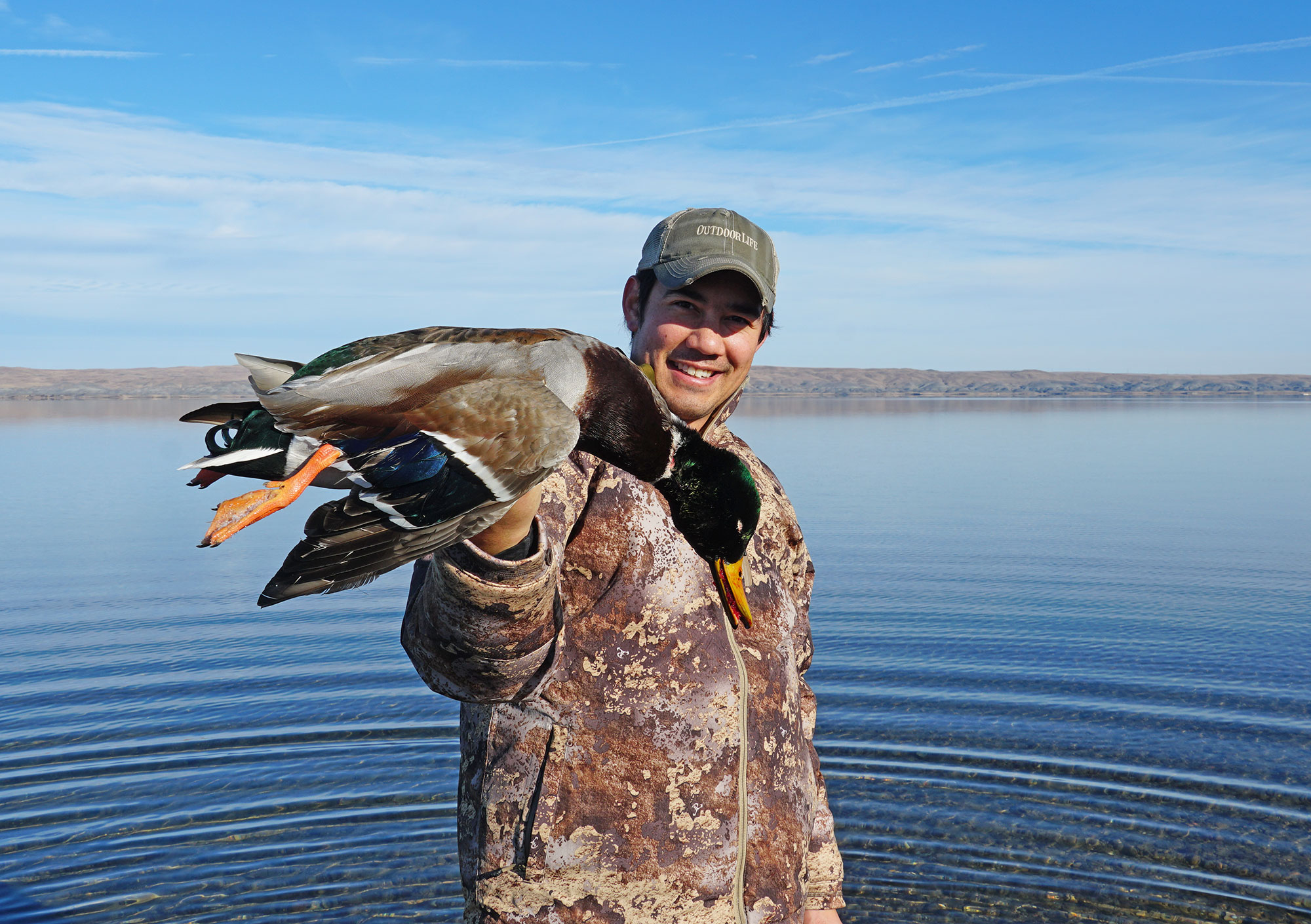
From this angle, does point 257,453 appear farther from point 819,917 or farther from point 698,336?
point 819,917

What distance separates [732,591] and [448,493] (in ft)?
2.87

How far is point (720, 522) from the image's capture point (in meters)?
2.62

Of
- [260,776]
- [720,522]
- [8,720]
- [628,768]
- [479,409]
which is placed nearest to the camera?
[479,409]

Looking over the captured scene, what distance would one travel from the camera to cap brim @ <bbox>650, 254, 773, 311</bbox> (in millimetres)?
2918

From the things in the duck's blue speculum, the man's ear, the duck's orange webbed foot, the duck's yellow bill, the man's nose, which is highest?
the man's ear

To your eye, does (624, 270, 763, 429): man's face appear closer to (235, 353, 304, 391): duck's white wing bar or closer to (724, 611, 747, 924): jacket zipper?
(724, 611, 747, 924): jacket zipper

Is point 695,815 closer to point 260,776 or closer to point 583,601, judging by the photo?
point 583,601

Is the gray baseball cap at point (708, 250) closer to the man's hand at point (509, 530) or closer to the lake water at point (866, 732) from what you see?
the man's hand at point (509, 530)

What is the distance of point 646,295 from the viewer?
318cm

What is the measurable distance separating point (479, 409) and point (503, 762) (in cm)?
84

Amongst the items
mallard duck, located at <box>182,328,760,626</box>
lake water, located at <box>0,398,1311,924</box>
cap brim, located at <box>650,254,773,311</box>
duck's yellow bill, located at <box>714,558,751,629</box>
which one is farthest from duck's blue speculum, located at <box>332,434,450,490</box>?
lake water, located at <box>0,398,1311,924</box>

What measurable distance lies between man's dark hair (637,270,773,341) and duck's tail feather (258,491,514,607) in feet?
4.46

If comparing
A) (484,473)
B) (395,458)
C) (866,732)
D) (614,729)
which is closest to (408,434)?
(395,458)

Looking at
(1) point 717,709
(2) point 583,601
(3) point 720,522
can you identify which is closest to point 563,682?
(2) point 583,601
